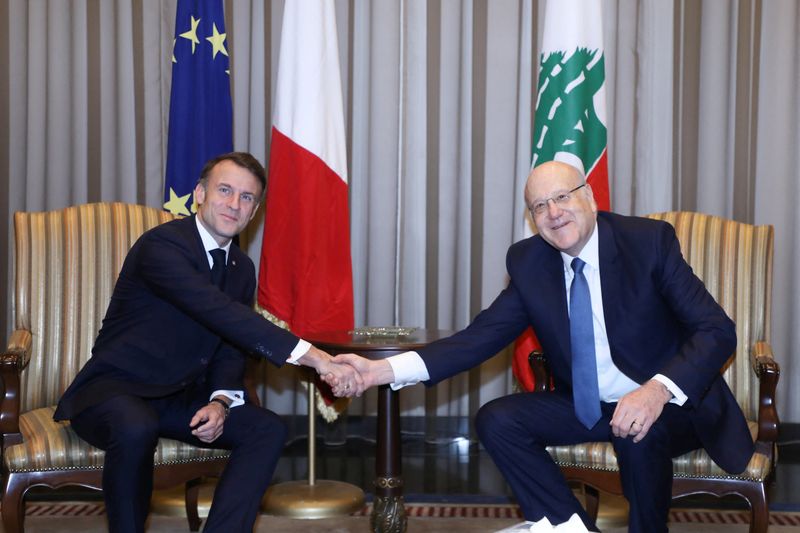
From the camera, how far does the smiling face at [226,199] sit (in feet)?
10.2

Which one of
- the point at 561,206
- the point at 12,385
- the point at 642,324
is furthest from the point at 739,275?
the point at 12,385

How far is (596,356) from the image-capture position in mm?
2996

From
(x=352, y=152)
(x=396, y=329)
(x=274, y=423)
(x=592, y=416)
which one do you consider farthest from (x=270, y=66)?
(x=592, y=416)

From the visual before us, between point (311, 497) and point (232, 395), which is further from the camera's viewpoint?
point (311, 497)

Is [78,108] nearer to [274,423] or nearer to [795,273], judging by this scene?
[274,423]

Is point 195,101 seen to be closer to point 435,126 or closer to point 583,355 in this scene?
point 435,126

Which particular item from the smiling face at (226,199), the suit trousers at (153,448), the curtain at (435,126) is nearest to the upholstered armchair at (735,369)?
the suit trousers at (153,448)

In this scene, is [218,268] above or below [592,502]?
above

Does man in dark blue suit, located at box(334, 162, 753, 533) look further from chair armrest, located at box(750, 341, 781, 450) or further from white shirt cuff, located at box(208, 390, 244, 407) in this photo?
white shirt cuff, located at box(208, 390, 244, 407)

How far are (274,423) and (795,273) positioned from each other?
327 cm

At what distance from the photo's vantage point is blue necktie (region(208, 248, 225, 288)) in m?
3.19

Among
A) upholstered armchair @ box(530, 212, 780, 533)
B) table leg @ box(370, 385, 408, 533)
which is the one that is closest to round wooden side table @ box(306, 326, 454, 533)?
table leg @ box(370, 385, 408, 533)

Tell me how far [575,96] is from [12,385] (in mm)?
2631

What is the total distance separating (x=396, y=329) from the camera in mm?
3645
